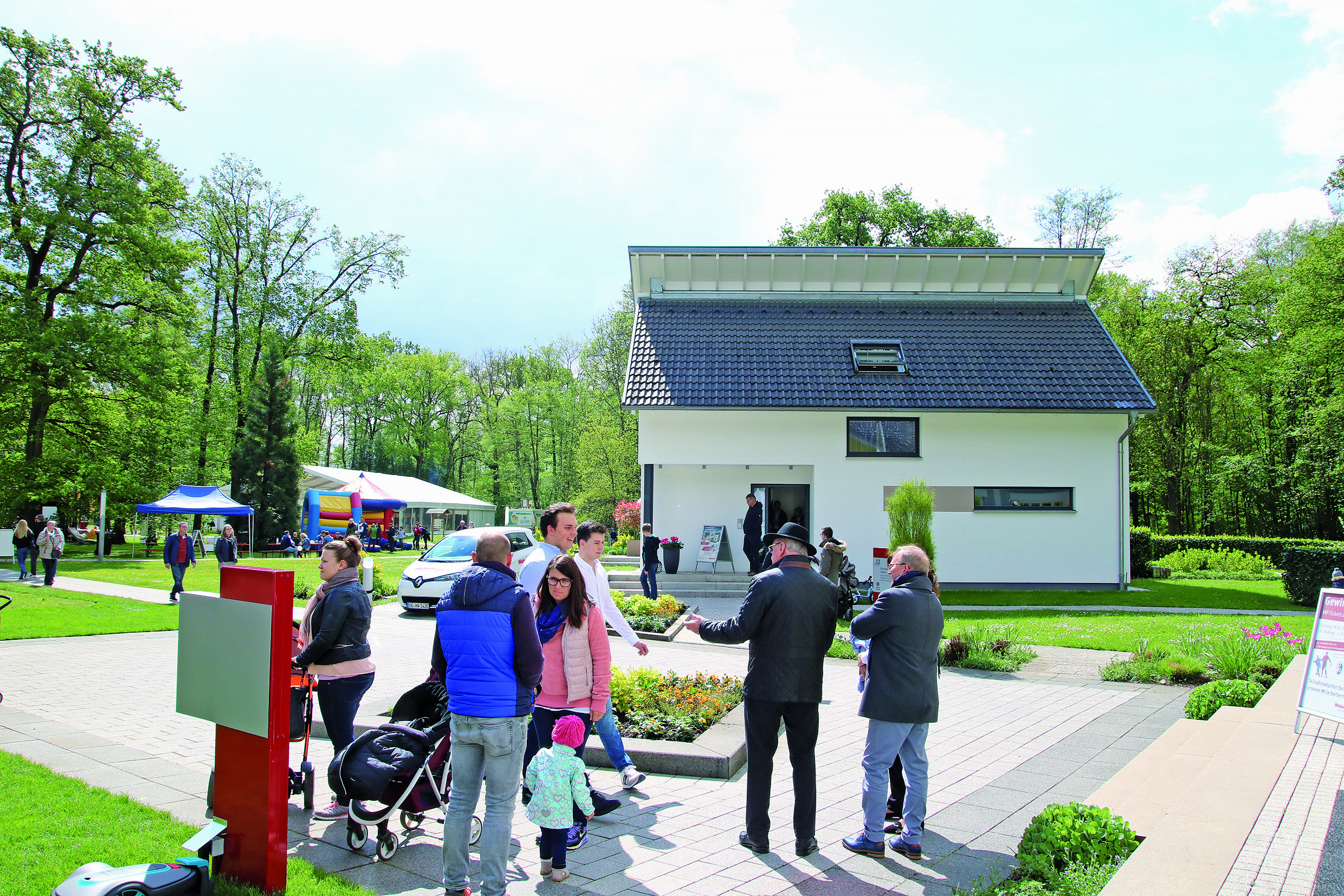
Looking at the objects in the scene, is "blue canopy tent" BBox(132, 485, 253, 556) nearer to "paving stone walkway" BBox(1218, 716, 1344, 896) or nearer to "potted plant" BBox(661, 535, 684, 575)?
"potted plant" BBox(661, 535, 684, 575)

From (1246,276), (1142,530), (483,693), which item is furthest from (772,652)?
(1246,276)

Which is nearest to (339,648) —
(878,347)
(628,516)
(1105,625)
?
(1105,625)

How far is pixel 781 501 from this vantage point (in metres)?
21.8

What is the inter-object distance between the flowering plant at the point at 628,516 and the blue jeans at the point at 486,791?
24718 millimetres

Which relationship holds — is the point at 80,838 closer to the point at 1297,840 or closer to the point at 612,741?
the point at 612,741

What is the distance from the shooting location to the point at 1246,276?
35.6 m

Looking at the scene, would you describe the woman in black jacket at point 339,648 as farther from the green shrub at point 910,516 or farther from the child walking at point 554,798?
the green shrub at point 910,516

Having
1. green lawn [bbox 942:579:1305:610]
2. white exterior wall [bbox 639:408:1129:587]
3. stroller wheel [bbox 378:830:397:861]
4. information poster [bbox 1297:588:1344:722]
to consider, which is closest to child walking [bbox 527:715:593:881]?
stroller wheel [bbox 378:830:397:861]

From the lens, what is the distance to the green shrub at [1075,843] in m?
4.00

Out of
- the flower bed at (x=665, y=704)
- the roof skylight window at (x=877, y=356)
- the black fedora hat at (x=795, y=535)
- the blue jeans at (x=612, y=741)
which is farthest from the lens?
the roof skylight window at (x=877, y=356)

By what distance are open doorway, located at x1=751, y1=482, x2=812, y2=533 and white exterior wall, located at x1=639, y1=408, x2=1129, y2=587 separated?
1.11m

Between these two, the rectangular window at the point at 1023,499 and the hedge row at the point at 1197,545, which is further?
the hedge row at the point at 1197,545

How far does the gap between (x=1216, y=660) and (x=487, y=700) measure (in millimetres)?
9233

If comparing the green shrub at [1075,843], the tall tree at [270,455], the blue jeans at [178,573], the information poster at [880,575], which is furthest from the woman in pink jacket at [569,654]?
the tall tree at [270,455]
